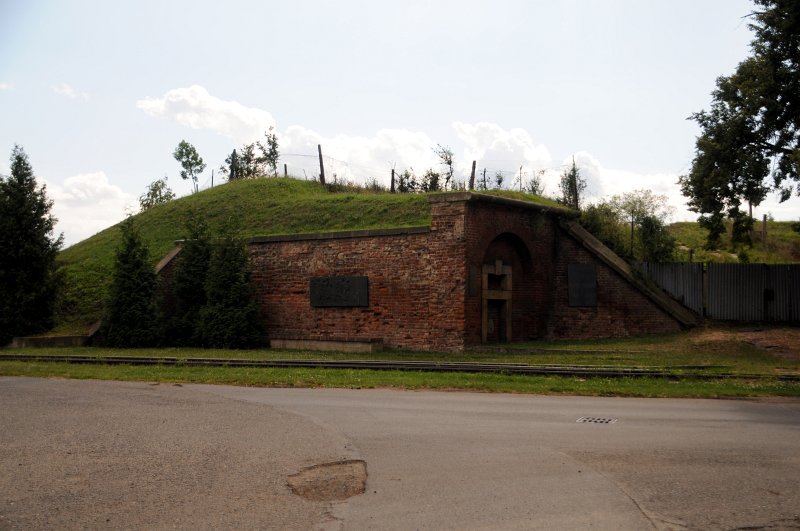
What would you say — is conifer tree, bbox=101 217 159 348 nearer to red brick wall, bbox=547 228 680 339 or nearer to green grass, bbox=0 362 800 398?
green grass, bbox=0 362 800 398

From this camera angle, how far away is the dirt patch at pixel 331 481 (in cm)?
648

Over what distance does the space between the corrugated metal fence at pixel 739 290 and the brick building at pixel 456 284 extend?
3.39 feet

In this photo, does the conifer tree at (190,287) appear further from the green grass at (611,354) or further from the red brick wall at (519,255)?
the red brick wall at (519,255)

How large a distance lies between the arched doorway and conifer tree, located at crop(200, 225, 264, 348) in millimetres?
7704

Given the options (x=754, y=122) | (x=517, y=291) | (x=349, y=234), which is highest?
(x=754, y=122)

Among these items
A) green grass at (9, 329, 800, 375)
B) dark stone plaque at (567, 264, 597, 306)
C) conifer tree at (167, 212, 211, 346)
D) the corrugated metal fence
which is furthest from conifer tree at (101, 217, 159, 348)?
the corrugated metal fence

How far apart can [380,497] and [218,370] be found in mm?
11420

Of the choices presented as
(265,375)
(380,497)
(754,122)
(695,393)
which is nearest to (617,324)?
(754,122)

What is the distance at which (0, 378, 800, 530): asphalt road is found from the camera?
5840 mm

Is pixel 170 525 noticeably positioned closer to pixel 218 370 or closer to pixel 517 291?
pixel 218 370

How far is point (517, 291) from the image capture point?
979 inches

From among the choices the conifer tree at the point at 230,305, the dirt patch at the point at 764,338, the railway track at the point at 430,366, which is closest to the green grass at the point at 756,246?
the dirt patch at the point at 764,338

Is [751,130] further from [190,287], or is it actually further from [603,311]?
[190,287]

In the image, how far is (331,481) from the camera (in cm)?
690
